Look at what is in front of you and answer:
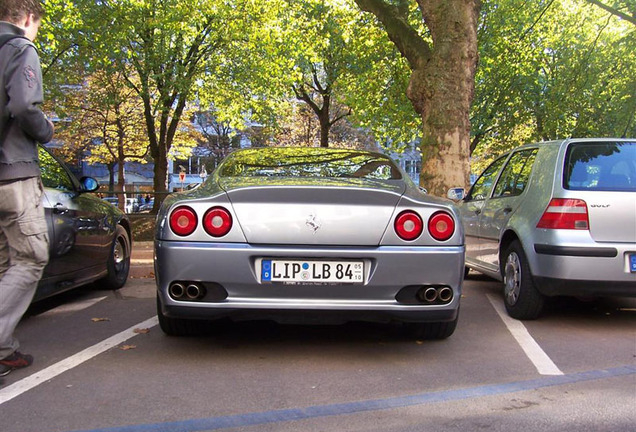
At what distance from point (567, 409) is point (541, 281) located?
194 cm

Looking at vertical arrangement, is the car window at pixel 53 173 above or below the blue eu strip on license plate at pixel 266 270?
above

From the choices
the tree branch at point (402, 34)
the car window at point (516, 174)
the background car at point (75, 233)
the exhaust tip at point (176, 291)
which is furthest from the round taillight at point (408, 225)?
the tree branch at point (402, 34)

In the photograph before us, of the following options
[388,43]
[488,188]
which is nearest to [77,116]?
[388,43]

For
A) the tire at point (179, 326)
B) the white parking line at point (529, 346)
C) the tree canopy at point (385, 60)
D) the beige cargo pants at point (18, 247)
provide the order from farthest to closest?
the tree canopy at point (385, 60), the tire at point (179, 326), the white parking line at point (529, 346), the beige cargo pants at point (18, 247)

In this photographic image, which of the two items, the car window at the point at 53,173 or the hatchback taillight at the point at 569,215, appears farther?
the car window at the point at 53,173

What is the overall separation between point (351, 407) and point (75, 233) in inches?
128

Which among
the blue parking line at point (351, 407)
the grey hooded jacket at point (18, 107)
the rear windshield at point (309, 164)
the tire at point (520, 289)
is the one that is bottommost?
the blue parking line at point (351, 407)

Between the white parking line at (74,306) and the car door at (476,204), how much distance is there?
4.06 meters

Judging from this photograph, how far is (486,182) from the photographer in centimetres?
683

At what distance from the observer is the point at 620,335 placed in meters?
4.68

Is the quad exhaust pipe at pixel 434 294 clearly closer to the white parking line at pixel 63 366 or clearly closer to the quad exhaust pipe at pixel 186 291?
the quad exhaust pipe at pixel 186 291

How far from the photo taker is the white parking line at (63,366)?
10.3 feet

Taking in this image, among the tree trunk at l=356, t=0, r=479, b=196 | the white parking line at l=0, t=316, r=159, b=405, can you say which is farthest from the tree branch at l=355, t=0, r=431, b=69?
the white parking line at l=0, t=316, r=159, b=405

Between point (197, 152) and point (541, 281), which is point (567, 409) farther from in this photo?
point (197, 152)
